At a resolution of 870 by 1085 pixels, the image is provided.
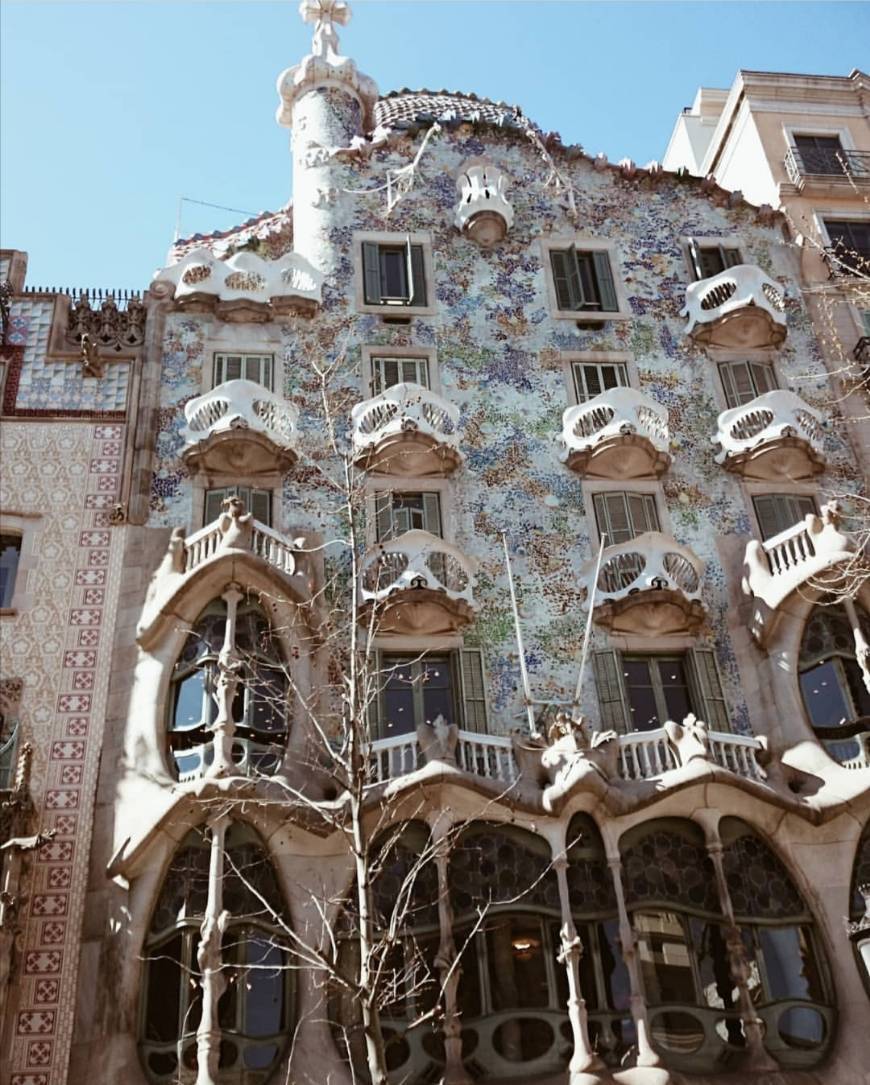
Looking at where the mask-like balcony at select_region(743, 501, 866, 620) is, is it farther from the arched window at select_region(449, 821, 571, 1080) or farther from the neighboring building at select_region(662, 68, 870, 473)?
the arched window at select_region(449, 821, 571, 1080)

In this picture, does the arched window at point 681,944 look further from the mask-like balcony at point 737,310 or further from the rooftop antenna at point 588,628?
the mask-like balcony at point 737,310

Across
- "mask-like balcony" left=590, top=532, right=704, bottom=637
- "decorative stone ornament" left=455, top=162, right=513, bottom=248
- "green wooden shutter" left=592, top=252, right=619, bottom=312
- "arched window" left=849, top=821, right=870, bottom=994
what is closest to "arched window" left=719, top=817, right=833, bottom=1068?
"arched window" left=849, top=821, right=870, bottom=994

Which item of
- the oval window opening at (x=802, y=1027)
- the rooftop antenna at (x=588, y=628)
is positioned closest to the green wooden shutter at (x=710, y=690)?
the rooftop antenna at (x=588, y=628)

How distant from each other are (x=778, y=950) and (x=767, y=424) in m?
8.80

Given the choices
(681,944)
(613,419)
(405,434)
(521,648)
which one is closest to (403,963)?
(681,944)

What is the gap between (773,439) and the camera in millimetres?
19547

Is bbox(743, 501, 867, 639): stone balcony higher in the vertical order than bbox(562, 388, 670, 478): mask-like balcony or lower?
lower

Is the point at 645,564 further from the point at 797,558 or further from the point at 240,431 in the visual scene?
the point at 240,431

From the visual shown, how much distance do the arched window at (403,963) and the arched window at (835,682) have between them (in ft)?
19.6

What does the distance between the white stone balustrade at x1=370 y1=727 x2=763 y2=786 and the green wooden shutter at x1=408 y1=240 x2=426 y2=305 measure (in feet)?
28.5

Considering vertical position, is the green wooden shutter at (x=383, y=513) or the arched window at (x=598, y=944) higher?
the green wooden shutter at (x=383, y=513)

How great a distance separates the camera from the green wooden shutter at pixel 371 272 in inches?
848

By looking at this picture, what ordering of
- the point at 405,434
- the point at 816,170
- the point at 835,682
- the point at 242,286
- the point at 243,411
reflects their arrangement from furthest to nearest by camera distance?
the point at 816,170
the point at 242,286
the point at 405,434
the point at 243,411
the point at 835,682

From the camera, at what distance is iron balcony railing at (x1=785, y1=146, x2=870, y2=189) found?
24.4 meters
